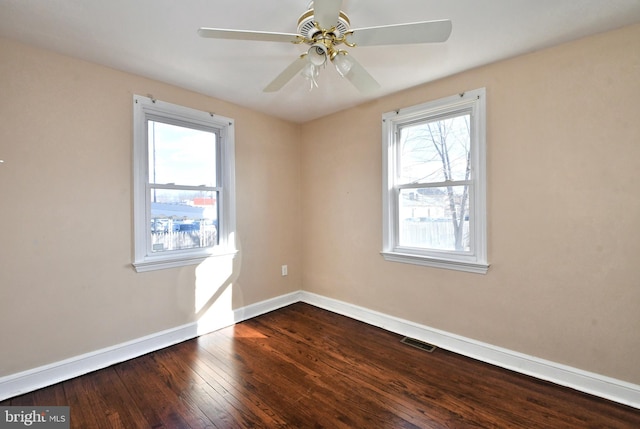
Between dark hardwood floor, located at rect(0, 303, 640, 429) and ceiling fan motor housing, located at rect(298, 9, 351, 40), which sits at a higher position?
ceiling fan motor housing, located at rect(298, 9, 351, 40)

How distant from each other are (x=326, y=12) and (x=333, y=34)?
21 centimetres

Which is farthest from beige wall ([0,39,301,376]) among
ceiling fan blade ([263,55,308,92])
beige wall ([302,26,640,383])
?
beige wall ([302,26,640,383])

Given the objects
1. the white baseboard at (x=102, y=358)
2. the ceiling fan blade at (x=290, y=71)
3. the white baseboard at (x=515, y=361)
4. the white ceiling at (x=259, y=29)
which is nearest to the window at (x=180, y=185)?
the white ceiling at (x=259, y=29)

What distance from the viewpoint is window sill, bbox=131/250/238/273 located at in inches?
97.3

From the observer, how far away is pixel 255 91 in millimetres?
2805

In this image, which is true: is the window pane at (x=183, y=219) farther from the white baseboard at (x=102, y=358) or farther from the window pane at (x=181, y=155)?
the white baseboard at (x=102, y=358)

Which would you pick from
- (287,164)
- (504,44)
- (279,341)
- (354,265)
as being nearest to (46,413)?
(279,341)

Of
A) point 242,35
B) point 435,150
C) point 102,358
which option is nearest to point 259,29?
point 242,35

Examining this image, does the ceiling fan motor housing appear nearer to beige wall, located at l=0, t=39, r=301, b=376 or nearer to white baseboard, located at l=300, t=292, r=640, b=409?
beige wall, located at l=0, t=39, r=301, b=376

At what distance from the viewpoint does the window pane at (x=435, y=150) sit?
2.54 meters

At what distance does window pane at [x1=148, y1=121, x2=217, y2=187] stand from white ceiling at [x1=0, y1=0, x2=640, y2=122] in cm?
48

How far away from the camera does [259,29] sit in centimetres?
184

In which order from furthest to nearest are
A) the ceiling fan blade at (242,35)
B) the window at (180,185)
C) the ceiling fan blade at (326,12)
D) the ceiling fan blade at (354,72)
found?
the window at (180,185), the ceiling fan blade at (354,72), the ceiling fan blade at (242,35), the ceiling fan blade at (326,12)

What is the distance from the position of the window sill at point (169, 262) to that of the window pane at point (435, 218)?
6.43ft
